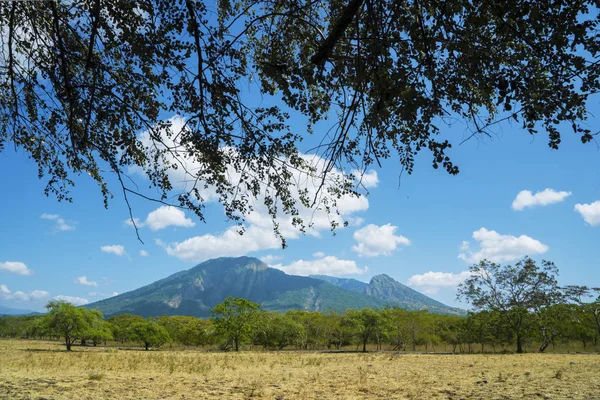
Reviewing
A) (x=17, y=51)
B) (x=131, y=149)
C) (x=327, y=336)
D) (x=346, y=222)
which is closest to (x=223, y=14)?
(x=131, y=149)

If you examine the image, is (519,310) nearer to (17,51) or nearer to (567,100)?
(567,100)

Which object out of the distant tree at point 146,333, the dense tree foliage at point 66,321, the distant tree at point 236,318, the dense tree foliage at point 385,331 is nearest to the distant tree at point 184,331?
the dense tree foliage at point 385,331

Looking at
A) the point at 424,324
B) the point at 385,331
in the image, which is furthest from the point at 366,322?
the point at 424,324

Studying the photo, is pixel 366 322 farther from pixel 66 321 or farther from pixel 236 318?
pixel 66 321

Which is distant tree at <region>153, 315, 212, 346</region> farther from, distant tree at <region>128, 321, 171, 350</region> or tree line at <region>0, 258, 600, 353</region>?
distant tree at <region>128, 321, 171, 350</region>

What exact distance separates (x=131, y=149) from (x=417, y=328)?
66.4 m

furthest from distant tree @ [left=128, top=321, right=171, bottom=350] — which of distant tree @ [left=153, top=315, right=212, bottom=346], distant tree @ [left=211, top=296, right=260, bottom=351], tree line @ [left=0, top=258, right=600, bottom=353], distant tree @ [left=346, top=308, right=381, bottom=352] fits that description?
distant tree @ [left=346, top=308, right=381, bottom=352]

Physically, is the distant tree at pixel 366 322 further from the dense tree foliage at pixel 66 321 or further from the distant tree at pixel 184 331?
the dense tree foliage at pixel 66 321

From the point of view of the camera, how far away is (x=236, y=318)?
48.8 metres

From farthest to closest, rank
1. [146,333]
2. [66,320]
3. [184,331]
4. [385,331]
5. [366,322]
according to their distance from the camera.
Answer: [184,331], [366,322], [385,331], [146,333], [66,320]

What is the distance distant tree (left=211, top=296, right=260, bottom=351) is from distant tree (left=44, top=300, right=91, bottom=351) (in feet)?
50.8

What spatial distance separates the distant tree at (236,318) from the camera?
48.0 metres

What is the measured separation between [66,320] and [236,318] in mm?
19977

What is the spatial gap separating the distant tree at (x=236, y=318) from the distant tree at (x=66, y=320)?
15483mm
